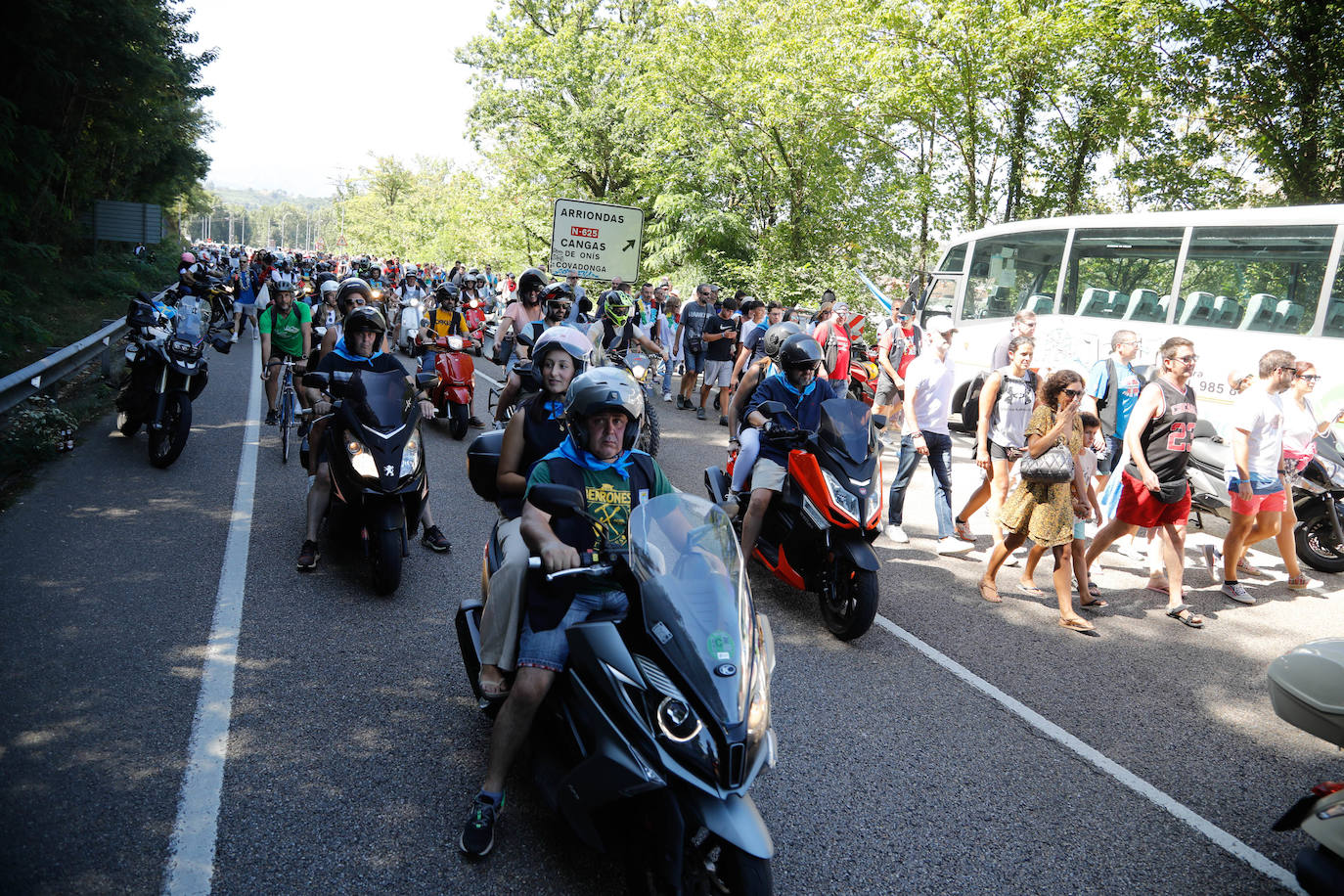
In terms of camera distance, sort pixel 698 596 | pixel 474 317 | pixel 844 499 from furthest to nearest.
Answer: pixel 474 317, pixel 844 499, pixel 698 596

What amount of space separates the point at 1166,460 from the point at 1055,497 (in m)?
0.98

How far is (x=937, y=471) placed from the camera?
7516 millimetres

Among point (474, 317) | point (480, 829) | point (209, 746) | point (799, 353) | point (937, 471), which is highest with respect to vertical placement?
point (799, 353)

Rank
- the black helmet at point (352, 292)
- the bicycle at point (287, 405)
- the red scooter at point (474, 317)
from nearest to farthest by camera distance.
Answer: the black helmet at point (352, 292) < the bicycle at point (287, 405) < the red scooter at point (474, 317)

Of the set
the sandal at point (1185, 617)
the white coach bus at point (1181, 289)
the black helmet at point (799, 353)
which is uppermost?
the white coach bus at point (1181, 289)

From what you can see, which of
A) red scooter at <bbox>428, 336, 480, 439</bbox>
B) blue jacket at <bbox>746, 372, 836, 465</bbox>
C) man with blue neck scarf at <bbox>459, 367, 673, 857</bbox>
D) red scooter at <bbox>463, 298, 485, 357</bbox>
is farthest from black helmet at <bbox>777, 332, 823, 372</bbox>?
Answer: red scooter at <bbox>463, 298, 485, 357</bbox>

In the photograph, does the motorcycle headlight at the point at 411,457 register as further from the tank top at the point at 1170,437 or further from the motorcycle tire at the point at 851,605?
the tank top at the point at 1170,437

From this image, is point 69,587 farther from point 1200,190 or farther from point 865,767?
point 1200,190

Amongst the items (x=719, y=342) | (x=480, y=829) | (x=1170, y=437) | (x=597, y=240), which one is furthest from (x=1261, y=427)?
(x=597, y=240)

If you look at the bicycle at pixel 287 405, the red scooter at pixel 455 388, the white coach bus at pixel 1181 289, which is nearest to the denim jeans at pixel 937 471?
the white coach bus at pixel 1181 289

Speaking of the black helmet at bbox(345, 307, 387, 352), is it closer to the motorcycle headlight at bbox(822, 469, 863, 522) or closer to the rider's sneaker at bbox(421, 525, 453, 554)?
the rider's sneaker at bbox(421, 525, 453, 554)

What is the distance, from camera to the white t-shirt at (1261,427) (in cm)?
634

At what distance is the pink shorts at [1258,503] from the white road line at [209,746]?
6.84 m

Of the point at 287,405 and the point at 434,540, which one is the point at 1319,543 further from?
the point at 287,405
